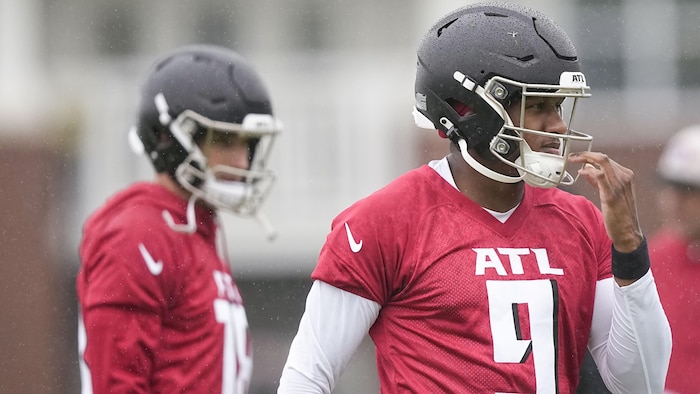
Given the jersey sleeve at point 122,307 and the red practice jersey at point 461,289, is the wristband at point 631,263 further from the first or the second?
the jersey sleeve at point 122,307

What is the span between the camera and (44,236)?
8.05 metres

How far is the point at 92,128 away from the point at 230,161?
237 inches

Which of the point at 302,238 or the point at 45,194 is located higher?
the point at 45,194

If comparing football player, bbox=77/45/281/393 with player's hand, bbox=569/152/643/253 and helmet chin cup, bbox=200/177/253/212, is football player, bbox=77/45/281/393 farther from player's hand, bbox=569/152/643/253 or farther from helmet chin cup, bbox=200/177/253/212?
player's hand, bbox=569/152/643/253

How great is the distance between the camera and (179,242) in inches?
141

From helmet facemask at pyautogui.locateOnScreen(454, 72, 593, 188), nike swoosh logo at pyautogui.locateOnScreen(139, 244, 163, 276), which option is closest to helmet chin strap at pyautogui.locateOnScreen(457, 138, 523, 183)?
helmet facemask at pyautogui.locateOnScreen(454, 72, 593, 188)

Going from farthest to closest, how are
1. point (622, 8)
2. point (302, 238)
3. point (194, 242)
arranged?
point (622, 8), point (302, 238), point (194, 242)

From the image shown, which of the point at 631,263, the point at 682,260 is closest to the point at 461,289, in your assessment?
the point at 631,263

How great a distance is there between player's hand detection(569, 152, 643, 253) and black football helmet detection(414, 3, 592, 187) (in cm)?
7

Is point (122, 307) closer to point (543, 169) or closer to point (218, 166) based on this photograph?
point (218, 166)

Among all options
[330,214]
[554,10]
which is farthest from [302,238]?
[554,10]

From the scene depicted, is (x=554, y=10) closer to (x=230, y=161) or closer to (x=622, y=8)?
(x=622, y=8)

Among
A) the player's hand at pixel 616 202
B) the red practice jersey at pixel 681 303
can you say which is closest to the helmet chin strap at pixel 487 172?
the player's hand at pixel 616 202

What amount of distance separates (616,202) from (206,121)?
5.47 ft
